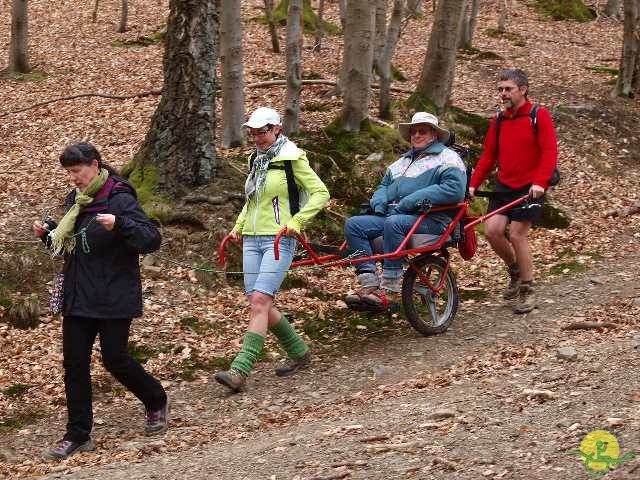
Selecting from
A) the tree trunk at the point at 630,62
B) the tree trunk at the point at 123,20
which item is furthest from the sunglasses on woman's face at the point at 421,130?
the tree trunk at the point at 123,20

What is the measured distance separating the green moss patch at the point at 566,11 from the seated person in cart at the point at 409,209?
21947mm

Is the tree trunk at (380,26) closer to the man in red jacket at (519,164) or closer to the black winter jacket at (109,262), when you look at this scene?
the man in red jacket at (519,164)

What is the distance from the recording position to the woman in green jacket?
6.80m

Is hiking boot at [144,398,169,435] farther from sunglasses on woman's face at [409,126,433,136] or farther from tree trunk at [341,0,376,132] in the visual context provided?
tree trunk at [341,0,376,132]

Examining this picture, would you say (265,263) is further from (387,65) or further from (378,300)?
(387,65)

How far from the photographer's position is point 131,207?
590 centimetres

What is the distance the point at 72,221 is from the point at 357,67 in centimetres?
684

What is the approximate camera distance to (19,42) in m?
17.9

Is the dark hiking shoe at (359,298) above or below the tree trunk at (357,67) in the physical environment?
below

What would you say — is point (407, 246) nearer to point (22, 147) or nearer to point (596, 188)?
point (596, 188)

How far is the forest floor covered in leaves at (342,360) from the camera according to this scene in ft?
17.0

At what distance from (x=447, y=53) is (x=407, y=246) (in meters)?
6.74

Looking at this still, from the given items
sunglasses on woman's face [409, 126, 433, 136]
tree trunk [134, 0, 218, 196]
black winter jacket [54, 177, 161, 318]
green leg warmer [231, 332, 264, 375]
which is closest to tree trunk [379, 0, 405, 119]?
tree trunk [134, 0, 218, 196]

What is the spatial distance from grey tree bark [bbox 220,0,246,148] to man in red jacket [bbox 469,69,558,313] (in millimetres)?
4520
